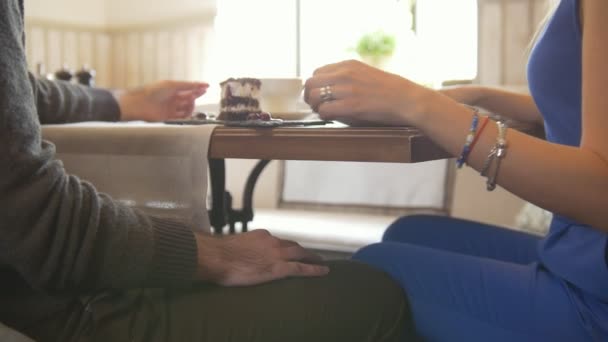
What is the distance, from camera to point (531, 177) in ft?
2.06

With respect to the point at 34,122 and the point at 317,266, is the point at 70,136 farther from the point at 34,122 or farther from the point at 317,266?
the point at 317,266

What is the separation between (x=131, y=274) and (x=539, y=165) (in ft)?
1.44

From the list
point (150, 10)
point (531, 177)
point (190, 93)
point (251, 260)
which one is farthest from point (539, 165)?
point (150, 10)

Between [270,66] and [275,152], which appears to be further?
[270,66]

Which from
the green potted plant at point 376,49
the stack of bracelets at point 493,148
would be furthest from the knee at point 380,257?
the green potted plant at point 376,49

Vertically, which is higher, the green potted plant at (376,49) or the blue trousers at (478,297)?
the green potted plant at (376,49)

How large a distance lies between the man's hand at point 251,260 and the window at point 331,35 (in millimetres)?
1481

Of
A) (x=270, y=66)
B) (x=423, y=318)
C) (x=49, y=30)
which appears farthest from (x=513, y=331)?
(x=49, y=30)

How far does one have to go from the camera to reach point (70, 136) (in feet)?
2.90

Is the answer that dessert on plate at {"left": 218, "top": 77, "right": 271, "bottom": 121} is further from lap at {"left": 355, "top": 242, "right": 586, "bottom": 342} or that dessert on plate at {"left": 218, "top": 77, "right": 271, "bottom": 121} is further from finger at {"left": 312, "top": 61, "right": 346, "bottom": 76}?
lap at {"left": 355, "top": 242, "right": 586, "bottom": 342}

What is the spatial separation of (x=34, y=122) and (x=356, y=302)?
39 centimetres

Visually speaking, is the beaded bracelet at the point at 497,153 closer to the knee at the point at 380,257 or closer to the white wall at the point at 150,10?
the knee at the point at 380,257

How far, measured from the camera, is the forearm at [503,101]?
3.57ft

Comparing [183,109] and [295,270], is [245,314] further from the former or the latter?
[183,109]
